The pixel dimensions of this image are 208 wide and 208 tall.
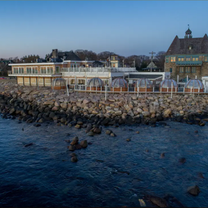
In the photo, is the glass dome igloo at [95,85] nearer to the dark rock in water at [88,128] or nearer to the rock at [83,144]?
the dark rock in water at [88,128]

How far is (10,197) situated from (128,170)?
6795 mm

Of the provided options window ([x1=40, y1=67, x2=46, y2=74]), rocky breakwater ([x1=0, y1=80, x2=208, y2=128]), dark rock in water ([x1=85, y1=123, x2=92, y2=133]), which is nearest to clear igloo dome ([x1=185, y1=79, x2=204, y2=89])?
rocky breakwater ([x1=0, y1=80, x2=208, y2=128])

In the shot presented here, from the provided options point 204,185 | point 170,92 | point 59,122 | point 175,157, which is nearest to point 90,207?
point 204,185

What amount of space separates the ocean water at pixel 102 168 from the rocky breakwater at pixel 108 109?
3.19m

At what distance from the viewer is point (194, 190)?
11.5 m

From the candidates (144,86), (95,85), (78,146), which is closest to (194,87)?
(144,86)

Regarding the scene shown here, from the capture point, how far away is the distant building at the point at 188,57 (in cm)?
5094

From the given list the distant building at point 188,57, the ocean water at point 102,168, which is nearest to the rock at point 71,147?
the ocean water at point 102,168

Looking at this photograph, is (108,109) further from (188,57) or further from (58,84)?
(188,57)

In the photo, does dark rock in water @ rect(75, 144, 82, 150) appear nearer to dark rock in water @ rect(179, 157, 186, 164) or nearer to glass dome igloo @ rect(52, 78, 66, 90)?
dark rock in water @ rect(179, 157, 186, 164)

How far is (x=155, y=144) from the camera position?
18094mm

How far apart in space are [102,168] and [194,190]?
215 inches

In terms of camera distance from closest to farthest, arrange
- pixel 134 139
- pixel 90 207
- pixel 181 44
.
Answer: pixel 90 207, pixel 134 139, pixel 181 44

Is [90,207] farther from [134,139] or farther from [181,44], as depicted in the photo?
[181,44]
